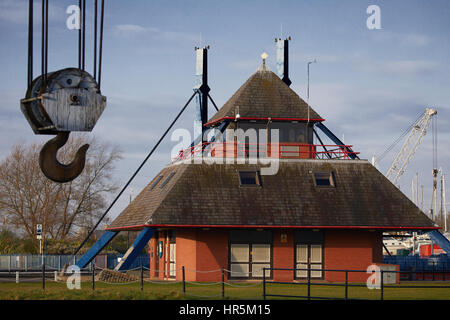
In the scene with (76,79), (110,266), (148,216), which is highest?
(76,79)

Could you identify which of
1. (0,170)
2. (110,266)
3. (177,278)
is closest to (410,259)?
(177,278)

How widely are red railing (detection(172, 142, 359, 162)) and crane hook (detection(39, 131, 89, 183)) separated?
28.0 meters

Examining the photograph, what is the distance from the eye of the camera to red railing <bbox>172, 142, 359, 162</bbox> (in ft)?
150

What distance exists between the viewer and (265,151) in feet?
152

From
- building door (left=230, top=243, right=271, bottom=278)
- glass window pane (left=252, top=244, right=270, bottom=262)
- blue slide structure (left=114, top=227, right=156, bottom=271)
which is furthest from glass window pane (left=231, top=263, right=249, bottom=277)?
blue slide structure (left=114, top=227, right=156, bottom=271)

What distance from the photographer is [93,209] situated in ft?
255

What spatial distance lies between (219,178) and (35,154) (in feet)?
111

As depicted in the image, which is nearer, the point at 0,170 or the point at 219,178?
the point at 219,178

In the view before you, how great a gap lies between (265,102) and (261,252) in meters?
9.26

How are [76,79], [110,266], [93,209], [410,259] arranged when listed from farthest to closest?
1. [93,209]
2. [110,266]
3. [410,259]
4. [76,79]

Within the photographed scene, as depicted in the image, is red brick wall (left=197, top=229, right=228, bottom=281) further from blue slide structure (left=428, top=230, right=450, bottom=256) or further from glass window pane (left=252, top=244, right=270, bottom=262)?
blue slide structure (left=428, top=230, right=450, bottom=256)

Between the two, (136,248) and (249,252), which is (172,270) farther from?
(249,252)

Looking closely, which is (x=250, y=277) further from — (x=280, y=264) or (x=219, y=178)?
(x=219, y=178)

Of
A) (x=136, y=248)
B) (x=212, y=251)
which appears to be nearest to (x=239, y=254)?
(x=212, y=251)
